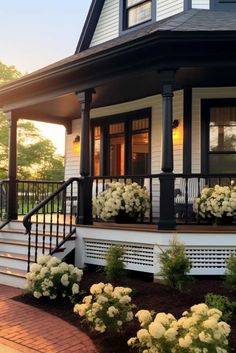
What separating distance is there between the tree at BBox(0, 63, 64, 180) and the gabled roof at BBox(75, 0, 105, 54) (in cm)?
1353

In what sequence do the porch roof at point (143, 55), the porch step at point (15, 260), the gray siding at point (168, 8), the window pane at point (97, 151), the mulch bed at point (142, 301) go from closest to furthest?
the mulch bed at point (142, 301)
the porch roof at point (143, 55)
the porch step at point (15, 260)
the gray siding at point (168, 8)
the window pane at point (97, 151)

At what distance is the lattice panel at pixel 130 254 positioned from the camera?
250 inches

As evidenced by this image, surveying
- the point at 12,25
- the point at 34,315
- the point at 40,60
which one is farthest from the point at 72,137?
the point at 40,60

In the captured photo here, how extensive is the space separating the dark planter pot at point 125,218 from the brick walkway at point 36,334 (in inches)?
90.6

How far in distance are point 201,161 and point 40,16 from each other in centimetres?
1277

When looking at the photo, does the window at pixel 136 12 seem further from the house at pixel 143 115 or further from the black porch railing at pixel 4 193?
the black porch railing at pixel 4 193

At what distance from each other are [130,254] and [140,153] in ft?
10.8

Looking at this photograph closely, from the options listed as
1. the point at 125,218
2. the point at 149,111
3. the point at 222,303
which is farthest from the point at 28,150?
the point at 222,303

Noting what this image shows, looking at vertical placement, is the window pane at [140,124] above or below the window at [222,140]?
above

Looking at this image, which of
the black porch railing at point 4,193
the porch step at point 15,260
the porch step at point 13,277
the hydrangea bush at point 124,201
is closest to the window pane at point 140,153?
the hydrangea bush at point 124,201

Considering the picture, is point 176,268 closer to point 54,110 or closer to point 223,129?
point 223,129

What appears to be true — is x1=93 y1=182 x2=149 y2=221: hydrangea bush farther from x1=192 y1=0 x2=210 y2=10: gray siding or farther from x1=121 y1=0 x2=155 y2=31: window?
x1=121 y1=0 x2=155 y2=31: window

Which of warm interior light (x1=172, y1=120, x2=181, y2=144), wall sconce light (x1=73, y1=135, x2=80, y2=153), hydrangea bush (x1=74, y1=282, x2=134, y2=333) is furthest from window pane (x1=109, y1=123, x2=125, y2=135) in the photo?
hydrangea bush (x1=74, y1=282, x2=134, y2=333)

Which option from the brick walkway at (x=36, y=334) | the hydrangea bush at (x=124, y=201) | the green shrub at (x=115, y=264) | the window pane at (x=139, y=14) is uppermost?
the window pane at (x=139, y=14)
